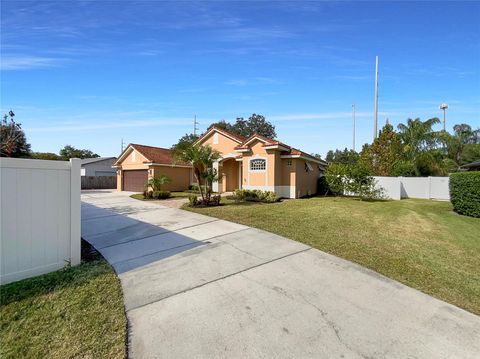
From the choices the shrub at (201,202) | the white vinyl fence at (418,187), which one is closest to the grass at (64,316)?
the shrub at (201,202)

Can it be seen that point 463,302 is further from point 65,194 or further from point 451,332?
point 65,194

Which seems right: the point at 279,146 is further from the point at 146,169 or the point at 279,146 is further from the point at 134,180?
the point at 134,180

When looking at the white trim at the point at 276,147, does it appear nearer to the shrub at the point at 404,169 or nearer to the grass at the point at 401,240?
the grass at the point at 401,240

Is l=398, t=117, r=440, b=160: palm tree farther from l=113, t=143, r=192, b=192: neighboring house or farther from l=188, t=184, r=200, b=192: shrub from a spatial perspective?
l=113, t=143, r=192, b=192: neighboring house

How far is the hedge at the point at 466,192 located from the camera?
11.5m

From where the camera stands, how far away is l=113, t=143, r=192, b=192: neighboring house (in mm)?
22672

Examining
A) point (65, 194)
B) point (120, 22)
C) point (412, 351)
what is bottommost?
point (412, 351)

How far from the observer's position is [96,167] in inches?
1491

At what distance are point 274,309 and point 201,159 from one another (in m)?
10.6

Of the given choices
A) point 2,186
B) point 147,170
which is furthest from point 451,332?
point 147,170

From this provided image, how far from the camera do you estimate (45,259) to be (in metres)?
4.61

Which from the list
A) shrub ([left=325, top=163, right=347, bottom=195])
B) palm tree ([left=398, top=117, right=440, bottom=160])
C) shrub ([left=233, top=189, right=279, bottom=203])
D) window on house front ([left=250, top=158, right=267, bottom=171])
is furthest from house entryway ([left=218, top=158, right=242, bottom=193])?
palm tree ([left=398, top=117, right=440, bottom=160])

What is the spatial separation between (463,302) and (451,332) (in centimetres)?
110

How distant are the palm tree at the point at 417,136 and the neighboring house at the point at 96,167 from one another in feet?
128
